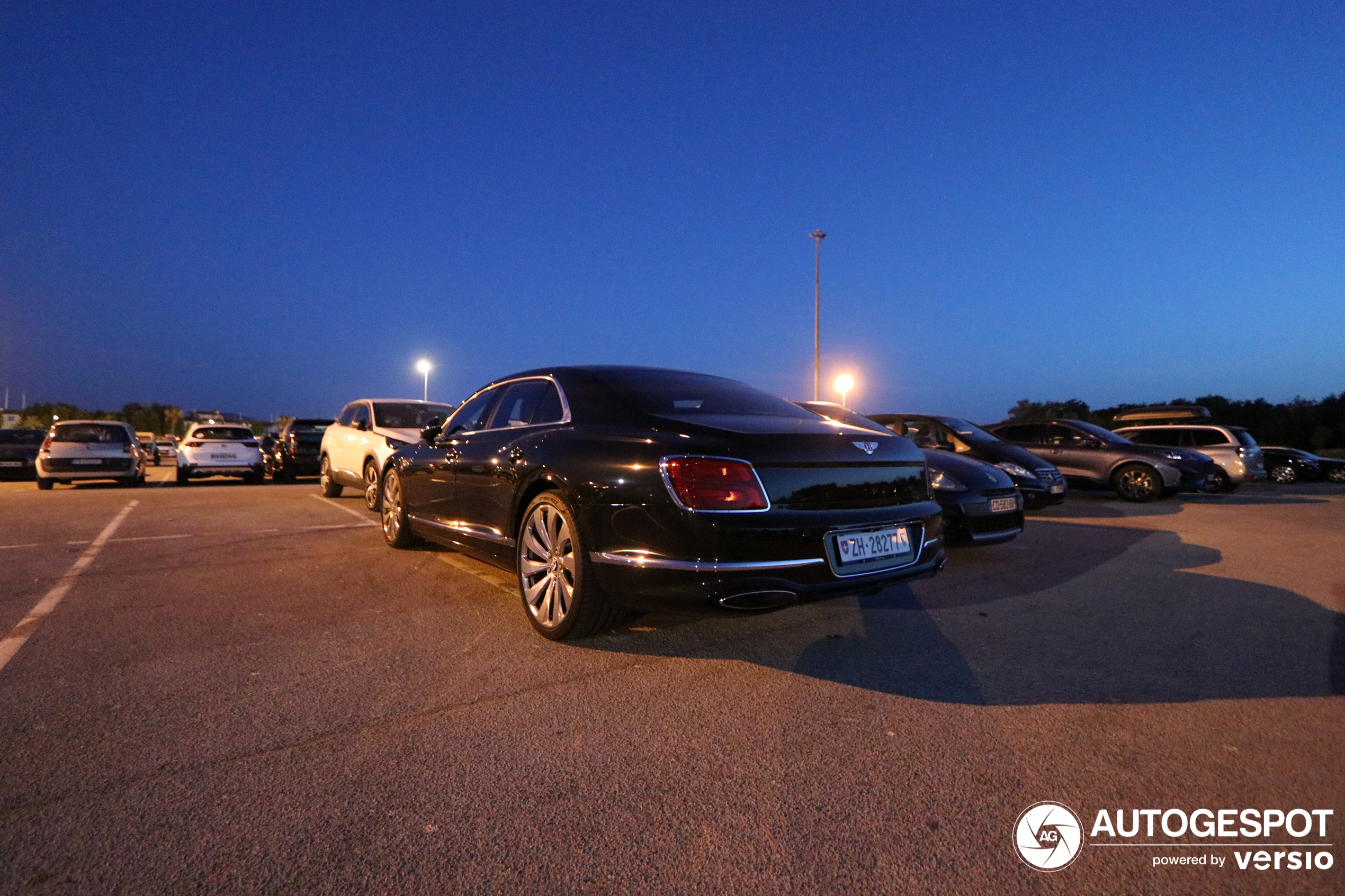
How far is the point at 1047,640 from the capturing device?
3.91 meters

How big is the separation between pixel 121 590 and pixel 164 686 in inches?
93.2

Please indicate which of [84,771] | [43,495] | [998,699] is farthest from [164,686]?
[43,495]

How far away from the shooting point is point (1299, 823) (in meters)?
2.15

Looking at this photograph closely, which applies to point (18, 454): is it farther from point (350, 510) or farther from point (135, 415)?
point (135, 415)

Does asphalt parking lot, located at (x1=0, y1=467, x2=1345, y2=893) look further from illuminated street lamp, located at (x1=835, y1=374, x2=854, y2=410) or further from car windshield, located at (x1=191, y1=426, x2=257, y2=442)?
illuminated street lamp, located at (x1=835, y1=374, x2=854, y2=410)

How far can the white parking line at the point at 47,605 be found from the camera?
143 inches

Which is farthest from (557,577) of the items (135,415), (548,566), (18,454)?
(135,415)

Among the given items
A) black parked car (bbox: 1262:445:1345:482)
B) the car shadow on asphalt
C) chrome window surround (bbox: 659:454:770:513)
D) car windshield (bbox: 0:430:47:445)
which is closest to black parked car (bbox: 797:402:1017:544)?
the car shadow on asphalt

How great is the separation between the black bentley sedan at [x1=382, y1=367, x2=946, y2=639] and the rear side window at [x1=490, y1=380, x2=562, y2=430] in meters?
0.02

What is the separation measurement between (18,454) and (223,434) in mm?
5412

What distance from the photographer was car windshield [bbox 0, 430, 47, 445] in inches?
669

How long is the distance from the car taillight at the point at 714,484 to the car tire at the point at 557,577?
667 mm

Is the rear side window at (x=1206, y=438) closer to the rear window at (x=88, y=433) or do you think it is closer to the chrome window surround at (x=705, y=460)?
the chrome window surround at (x=705, y=460)

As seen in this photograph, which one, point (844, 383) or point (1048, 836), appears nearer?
point (1048, 836)
